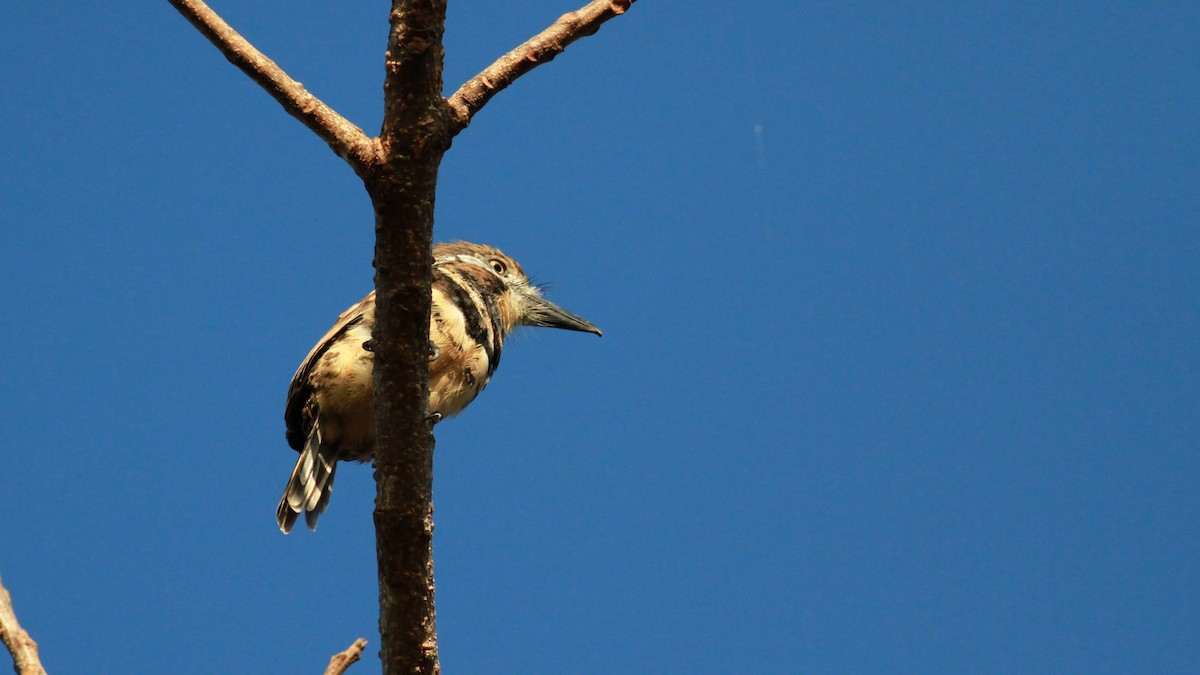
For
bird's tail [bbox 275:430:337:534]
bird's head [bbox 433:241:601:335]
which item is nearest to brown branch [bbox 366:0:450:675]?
bird's tail [bbox 275:430:337:534]

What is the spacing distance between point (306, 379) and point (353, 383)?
24 cm

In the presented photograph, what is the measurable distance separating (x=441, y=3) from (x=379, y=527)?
120cm

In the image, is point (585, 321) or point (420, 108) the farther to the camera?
point (585, 321)

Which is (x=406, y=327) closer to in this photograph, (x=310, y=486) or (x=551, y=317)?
(x=310, y=486)

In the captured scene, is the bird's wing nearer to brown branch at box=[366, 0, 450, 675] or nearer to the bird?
the bird

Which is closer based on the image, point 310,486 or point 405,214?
point 405,214

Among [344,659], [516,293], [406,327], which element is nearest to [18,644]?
[344,659]

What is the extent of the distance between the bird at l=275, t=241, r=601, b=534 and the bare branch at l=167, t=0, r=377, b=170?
1456 mm

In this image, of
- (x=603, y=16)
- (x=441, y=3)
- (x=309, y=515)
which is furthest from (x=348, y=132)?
(x=309, y=515)

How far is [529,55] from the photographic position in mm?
2721

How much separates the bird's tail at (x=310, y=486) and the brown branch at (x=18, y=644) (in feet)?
5.21

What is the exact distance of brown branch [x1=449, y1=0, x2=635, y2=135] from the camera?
257 centimetres

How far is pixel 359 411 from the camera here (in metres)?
4.16

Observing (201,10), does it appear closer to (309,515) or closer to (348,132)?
(348,132)
